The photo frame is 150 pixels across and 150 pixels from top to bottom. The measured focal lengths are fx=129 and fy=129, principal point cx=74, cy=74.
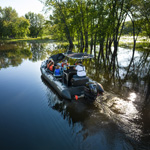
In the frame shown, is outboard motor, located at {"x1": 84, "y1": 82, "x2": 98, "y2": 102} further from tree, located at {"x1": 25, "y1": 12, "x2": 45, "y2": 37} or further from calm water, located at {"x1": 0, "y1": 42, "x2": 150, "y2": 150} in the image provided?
tree, located at {"x1": 25, "y1": 12, "x2": 45, "y2": 37}

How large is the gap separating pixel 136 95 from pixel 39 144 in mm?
6061

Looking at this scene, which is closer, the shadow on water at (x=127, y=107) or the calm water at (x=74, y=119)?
the calm water at (x=74, y=119)

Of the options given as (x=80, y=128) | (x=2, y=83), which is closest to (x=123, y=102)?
(x=80, y=128)

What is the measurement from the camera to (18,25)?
59.3 meters

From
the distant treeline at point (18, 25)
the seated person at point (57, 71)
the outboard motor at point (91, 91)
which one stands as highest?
the distant treeline at point (18, 25)

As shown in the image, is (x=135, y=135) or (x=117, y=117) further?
(x=117, y=117)

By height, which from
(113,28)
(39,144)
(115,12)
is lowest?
(39,144)

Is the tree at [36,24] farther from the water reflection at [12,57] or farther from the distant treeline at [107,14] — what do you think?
the distant treeline at [107,14]

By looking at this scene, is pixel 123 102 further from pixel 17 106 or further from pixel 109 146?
pixel 17 106

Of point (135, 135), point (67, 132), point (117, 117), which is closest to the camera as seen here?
point (135, 135)

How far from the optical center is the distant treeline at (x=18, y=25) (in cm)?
5677

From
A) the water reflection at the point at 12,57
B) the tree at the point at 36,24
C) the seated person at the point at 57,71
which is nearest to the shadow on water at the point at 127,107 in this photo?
the seated person at the point at 57,71

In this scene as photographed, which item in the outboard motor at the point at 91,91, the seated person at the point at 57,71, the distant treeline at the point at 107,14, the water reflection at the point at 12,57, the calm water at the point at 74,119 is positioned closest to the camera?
the calm water at the point at 74,119

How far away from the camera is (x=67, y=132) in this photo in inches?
200
